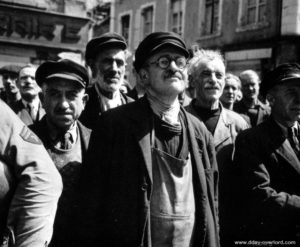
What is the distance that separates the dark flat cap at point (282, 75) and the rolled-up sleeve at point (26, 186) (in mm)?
1932

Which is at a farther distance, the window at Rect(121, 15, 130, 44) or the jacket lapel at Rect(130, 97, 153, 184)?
the window at Rect(121, 15, 130, 44)

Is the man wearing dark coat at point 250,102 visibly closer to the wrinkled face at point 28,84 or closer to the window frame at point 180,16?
the wrinkled face at point 28,84

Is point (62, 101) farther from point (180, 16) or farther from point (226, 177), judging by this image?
point (180, 16)

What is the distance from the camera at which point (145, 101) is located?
2.41 meters

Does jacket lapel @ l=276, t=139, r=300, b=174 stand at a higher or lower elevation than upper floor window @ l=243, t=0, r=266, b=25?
lower

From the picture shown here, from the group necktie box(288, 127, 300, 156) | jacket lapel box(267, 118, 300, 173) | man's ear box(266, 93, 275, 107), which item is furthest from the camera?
man's ear box(266, 93, 275, 107)

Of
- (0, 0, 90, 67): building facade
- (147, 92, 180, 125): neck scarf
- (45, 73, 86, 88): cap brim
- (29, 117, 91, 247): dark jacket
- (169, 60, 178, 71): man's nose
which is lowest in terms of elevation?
(29, 117, 91, 247): dark jacket

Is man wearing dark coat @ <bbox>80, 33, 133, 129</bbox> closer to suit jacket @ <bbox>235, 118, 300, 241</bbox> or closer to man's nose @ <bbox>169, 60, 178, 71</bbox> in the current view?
man's nose @ <bbox>169, 60, 178, 71</bbox>

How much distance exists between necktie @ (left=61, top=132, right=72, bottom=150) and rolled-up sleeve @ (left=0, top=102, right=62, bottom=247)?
83 cm

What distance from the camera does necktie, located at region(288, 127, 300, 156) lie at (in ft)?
9.25

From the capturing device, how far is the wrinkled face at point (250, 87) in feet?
18.4

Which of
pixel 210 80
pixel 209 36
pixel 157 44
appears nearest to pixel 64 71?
pixel 157 44

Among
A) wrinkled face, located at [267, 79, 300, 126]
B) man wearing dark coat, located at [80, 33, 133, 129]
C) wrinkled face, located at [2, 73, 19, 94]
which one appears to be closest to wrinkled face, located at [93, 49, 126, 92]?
man wearing dark coat, located at [80, 33, 133, 129]

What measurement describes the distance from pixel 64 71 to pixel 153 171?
89 cm
